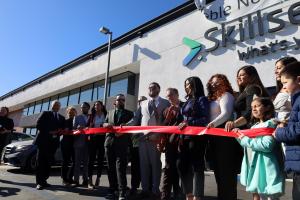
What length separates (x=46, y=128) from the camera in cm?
684

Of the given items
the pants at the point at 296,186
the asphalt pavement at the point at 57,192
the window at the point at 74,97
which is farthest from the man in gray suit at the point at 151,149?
the window at the point at 74,97

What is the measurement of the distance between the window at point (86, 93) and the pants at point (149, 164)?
59.0ft

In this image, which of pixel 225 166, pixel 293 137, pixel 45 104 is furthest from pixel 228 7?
pixel 45 104

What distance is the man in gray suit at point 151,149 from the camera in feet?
17.6

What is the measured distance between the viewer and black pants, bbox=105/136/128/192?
5230 millimetres

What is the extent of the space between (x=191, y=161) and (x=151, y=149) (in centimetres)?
159

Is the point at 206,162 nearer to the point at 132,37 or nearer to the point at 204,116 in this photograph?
the point at 204,116

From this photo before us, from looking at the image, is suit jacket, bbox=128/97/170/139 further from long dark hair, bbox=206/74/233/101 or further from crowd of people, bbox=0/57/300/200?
long dark hair, bbox=206/74/233/101

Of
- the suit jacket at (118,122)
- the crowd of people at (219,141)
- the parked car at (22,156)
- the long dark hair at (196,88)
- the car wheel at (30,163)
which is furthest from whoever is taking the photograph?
the car wheel at (30,163)

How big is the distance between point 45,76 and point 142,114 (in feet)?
83.7

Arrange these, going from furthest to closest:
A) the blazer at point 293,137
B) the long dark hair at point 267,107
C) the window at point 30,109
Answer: the window at point 30,109 < the long dark hair at point 267,107 < the blazer at point 293,137

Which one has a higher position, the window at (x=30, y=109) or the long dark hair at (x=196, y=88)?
the window at (x=30, y=109)

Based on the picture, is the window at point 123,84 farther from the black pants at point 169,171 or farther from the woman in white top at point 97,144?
the black pants at point 169,171

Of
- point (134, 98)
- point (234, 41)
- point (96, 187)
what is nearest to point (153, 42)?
point (134, 98)
